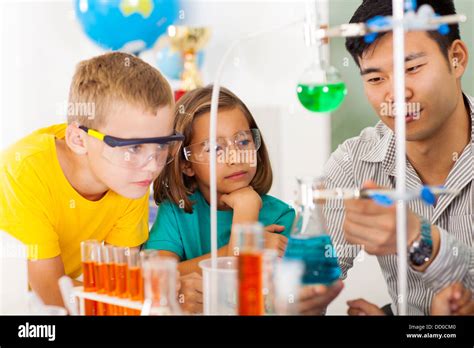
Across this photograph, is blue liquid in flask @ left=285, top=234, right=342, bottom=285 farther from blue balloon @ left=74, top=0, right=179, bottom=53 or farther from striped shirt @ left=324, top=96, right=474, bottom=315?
blue balloon @ left=74, top=0, right=179, bottom=53

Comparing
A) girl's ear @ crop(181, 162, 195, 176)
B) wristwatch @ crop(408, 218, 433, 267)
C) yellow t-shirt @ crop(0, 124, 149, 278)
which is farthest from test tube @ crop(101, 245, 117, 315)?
wristwatch @ crop(408, 218, 433, 267)

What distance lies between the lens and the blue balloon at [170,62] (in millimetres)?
1382

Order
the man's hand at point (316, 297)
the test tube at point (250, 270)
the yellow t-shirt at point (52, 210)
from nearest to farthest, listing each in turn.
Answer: the test tube at point (250, 270) < the man's hand at point (316, 297) < the yellow t-shirt at point (52, 210)

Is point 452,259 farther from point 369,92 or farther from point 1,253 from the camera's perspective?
point 1,253

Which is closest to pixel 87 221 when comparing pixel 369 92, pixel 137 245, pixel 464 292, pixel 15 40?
pixel 137 245

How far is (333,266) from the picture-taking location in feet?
4.22

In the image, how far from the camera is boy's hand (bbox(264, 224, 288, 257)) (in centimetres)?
133

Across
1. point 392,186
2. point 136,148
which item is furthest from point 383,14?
point 136,148

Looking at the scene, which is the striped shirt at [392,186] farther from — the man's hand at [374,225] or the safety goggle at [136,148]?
the safety goggle at [136,148]

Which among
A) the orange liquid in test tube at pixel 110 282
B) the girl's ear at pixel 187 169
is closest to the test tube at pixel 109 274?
the orange liquid in test tube at pixel 110 282

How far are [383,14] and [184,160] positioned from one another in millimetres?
489

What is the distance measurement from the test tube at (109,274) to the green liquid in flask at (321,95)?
1.49 feet

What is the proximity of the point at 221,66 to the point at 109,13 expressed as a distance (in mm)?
301

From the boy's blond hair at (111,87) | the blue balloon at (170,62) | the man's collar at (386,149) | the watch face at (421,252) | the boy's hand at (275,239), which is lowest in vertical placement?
the watch face at (421,252)
